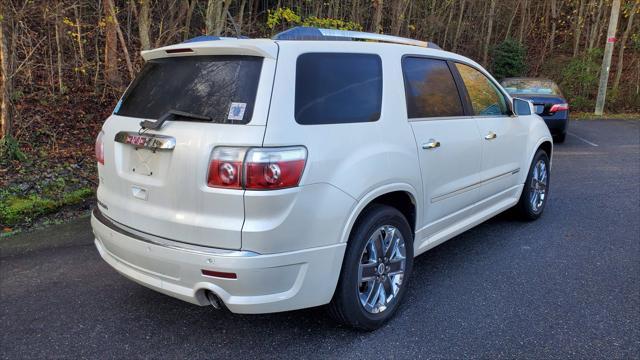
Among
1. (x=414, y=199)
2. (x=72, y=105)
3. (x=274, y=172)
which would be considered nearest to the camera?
(x=274, y=172)

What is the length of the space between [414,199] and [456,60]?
1426 millimetres

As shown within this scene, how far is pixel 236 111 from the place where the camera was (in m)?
2.55

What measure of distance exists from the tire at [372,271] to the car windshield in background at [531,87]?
8716 millimetres

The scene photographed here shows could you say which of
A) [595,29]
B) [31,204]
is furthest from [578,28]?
[31,204]

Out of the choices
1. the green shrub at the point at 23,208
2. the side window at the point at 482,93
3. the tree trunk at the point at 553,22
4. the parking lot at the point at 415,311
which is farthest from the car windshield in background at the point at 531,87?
the tree trunk at the point at 553,22

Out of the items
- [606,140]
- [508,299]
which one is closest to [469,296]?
[508,299]

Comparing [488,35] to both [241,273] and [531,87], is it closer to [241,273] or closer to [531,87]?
[531,87]

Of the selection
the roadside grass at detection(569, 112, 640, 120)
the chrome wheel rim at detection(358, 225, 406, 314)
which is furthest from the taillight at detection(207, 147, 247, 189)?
the roadside grass at detection(569, 112, 640, 120)

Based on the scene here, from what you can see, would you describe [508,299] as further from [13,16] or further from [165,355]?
[13,16]

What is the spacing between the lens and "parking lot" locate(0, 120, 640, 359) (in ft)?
9.52

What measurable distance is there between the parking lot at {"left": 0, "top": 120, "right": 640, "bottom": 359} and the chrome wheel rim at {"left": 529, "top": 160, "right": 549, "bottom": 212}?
0.39m

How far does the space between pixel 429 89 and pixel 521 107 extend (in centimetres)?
174

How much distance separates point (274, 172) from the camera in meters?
2.42

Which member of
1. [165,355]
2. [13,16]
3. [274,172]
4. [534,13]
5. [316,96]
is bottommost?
[165,355]
